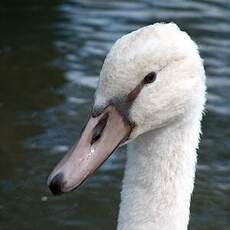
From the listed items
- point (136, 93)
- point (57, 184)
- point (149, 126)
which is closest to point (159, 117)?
point (149, 126)

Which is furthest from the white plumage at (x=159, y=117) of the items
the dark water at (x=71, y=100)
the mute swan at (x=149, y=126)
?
the dark water at (x=71, y=100)

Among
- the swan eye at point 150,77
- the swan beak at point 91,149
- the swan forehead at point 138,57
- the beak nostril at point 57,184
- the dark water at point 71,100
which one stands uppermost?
the swan forehead at point 138,57

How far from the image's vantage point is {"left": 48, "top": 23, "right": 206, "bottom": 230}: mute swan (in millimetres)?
4207

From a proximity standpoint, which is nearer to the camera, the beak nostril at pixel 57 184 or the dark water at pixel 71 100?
the beak nostril at pixel 57 184

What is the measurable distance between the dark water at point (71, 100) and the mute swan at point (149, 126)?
248cm

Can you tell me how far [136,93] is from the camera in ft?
14.0

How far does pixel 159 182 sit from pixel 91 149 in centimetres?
50

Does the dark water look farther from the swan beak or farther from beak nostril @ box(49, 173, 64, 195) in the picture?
beak nostril @ box(49, 173, 64, 195)

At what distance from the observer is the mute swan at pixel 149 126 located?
4.21m

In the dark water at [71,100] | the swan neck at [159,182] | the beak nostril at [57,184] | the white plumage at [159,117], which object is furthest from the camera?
the dark water at [71,100]

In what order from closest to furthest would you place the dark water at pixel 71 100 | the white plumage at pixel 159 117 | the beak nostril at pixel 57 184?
the beak nostril at pixel 57 184 → the white plumage at pixel 159 117 → the dark water at pixel 71 100

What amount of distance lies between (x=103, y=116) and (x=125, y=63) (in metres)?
0.29

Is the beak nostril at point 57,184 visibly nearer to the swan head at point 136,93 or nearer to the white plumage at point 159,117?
the swan head at point 136,93

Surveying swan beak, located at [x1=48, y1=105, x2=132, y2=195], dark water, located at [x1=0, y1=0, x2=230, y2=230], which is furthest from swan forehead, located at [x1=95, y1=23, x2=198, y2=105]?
dark water, located at [x1=0, y1=0, x2=230, y2=230]
